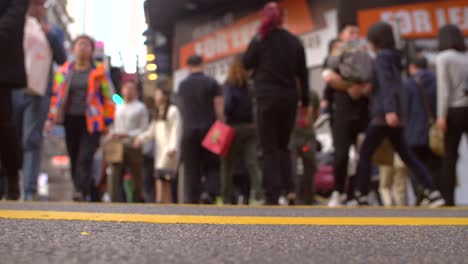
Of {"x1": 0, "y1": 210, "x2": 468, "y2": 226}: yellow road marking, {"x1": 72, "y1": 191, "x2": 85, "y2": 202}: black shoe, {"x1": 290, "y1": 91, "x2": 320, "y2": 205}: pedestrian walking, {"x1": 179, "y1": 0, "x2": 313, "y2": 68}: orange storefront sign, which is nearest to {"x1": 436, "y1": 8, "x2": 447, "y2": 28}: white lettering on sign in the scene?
{"x1": 179, "y1": 0, "x2": 313, "y2": 68}: orange storefront sign

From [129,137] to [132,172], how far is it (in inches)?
17.4

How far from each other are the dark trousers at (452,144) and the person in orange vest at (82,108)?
2.88 metres

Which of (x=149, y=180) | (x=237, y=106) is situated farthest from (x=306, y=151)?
(x=149, y=180)

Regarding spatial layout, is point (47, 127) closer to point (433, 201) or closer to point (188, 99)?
point (188, 99)

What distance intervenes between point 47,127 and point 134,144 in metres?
1.53

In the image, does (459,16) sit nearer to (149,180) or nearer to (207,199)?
(149,180)

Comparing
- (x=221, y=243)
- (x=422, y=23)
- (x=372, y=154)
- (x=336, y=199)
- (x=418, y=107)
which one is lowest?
(x=221, y=243)

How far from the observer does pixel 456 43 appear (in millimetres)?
4805

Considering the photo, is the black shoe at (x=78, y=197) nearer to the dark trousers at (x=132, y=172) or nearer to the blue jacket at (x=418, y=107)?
the dark trousers at (x=132, y=172)

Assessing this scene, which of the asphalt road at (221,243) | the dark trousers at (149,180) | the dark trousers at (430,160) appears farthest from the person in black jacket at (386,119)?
the dark trousers at (149,180)

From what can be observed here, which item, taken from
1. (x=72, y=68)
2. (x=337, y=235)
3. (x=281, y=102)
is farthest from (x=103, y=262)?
(x=72, y=68)

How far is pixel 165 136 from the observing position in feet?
22.8

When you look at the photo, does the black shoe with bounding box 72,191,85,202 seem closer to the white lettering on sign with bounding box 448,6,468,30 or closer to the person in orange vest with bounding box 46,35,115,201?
the person in orange vest with bounding box 46,35,115,201

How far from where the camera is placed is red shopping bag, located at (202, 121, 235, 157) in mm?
5426
